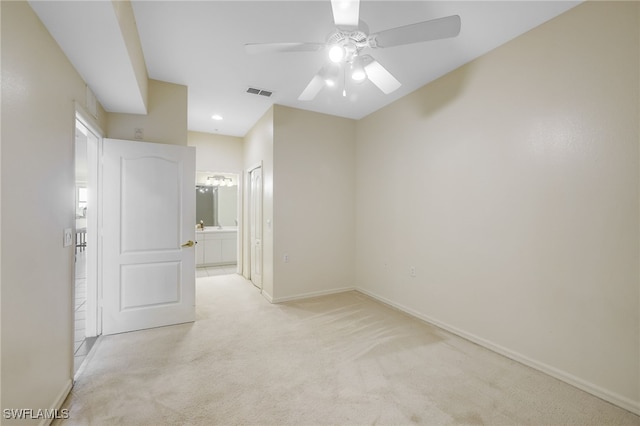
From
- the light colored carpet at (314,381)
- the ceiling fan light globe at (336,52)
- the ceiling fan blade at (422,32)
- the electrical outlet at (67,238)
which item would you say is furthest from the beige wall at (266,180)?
the ceiling fan blade at (422,32)

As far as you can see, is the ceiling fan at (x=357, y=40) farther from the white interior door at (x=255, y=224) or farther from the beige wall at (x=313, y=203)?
the white interior door at (x=255, y=224)

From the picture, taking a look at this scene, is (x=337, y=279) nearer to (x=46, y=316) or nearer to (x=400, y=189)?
(x=400, y=189)

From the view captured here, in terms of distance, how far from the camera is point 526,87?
2.30 metres

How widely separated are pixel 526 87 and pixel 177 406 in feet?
11.7

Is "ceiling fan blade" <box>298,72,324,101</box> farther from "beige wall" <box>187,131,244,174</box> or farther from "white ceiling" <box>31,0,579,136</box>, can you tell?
"beige wall" <box>187,131,244,174</box>

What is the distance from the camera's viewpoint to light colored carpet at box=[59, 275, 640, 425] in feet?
5.68

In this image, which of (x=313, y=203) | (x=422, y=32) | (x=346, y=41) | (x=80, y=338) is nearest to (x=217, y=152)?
(x=313, y=203)

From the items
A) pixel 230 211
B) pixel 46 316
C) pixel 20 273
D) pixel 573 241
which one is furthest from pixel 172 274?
pixel 230 211

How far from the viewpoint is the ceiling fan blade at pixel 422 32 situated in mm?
1499

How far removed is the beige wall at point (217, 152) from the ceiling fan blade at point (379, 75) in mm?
3810

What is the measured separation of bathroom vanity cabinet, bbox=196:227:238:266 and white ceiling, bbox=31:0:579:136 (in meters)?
3.55

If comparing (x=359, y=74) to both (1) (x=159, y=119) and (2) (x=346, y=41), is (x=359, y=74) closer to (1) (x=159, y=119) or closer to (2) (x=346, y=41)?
(2) (x=346, y=41)

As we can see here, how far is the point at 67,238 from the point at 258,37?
2.13m

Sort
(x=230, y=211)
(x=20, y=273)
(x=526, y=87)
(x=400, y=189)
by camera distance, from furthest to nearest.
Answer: (x=230, y=211) < (x=400, y=189) < (x=526, y=87) < (x=20, y=273)
